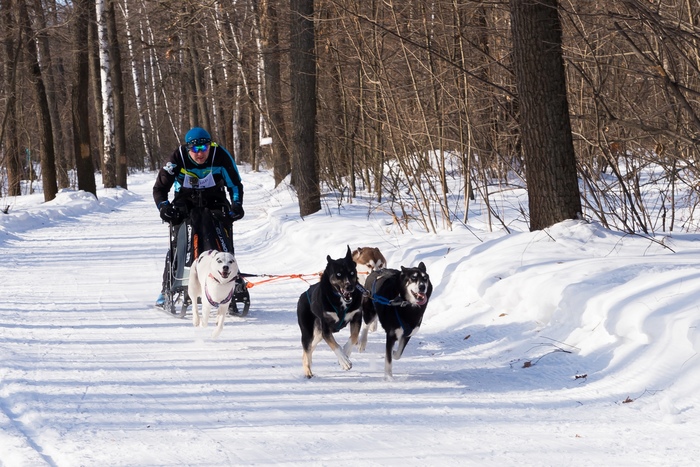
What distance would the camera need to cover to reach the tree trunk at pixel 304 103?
48.2 feet

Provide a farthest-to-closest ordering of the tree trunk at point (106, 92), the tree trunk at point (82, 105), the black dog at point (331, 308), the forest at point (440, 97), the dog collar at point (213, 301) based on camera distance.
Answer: the tree trunk at point (106, 92) < the tree trunk at point (82, 105) < the forest at point (440, 97) < the dog collar at point (213, 301) < the black dog at point (331, 308)

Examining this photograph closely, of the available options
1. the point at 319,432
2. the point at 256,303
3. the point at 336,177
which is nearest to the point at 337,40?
the point at 336,177

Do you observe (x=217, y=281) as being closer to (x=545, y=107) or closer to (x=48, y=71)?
(x=545, y=107)

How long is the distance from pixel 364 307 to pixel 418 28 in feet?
19.1

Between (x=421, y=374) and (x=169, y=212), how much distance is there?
3.67m

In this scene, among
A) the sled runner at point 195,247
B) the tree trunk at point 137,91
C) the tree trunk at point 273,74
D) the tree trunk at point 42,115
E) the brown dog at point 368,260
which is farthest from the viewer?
the tree trunk at point 137,91

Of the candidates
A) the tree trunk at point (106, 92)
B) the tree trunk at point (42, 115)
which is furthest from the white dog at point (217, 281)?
the tree trunk at point (106, 92)

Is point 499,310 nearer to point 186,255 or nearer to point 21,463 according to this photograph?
point 186,255

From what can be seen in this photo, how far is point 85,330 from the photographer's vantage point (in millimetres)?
7367

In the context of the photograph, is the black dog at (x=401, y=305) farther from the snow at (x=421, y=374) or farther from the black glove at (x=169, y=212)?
the black glove at (x=169, y=212)

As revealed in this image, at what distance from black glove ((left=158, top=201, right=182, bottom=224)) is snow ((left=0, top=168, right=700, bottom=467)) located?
104 cm

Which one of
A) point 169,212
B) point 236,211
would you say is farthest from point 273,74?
point 169,212

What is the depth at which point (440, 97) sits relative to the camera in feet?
38.8

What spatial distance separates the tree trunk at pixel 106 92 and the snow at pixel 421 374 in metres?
17.2
